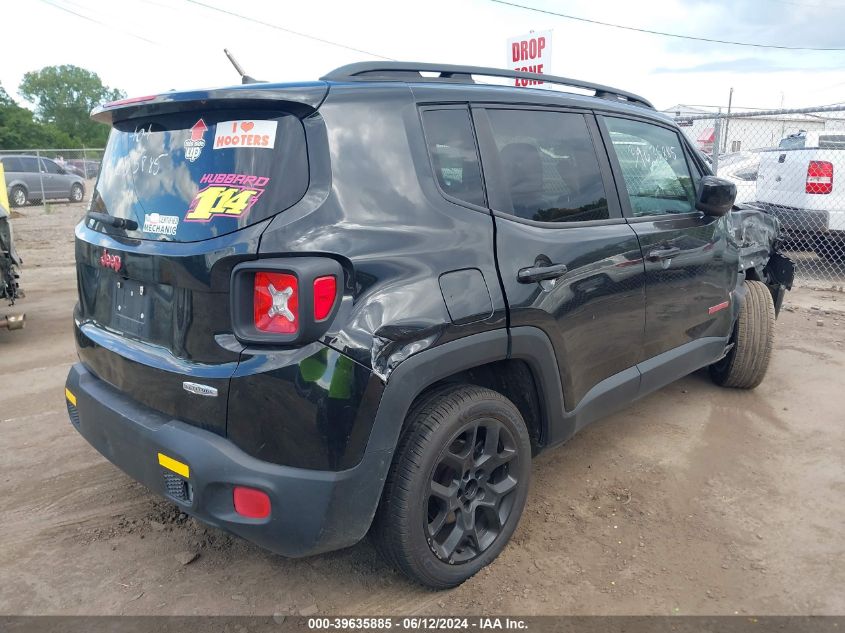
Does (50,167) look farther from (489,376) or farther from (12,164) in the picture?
(489,376)

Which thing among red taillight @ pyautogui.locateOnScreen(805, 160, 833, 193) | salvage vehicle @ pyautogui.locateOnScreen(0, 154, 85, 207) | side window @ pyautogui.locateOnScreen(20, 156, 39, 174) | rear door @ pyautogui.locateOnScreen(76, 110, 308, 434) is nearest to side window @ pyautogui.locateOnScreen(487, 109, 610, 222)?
rear door @ pyautogui.locateOnScreen(76, 110, 308, 434)

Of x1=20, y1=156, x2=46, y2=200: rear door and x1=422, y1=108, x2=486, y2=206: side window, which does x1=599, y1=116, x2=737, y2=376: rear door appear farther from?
x1=20, y1=156, x2=46, y2=200: rear door

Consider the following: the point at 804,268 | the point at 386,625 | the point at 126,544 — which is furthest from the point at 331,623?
the point at 804,268

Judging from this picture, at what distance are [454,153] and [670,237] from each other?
4.90 feet

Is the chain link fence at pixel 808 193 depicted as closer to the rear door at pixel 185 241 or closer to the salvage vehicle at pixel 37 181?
the rear door at pixel 185 241

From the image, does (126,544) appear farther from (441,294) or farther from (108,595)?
(441,294)

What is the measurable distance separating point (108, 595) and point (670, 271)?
9.67 feet

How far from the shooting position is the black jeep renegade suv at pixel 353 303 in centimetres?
207

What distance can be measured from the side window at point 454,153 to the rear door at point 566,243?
0.06 meters

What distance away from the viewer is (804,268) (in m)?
9.64

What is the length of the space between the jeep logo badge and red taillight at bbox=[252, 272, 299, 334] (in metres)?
0.26

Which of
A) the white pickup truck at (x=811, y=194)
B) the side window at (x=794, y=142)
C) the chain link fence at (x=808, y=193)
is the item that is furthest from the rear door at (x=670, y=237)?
the side window at (x=794, y=142)

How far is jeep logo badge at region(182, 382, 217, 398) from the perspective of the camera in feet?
6.96

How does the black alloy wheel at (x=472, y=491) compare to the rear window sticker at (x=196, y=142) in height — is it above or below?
below
